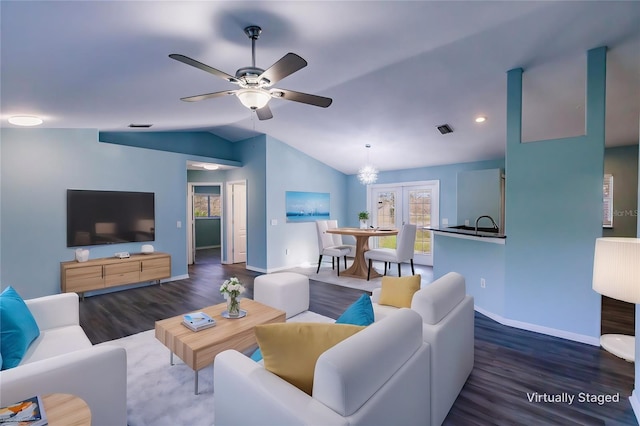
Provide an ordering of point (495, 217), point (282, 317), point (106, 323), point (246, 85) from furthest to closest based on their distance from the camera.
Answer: point (495, 217), point (106, 323), point (282, 317), point (246, 85)

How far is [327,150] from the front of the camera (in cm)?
664

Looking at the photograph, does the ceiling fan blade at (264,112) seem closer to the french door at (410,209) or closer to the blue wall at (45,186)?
the blue wall at (45,186)

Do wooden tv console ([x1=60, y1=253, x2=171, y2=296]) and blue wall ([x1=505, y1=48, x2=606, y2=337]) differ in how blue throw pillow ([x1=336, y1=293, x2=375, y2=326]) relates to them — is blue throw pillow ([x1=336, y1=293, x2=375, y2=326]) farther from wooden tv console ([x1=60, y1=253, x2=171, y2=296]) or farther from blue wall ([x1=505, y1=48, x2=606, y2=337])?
wooden tv console ([x1=60, y1=253, x2=171, y2=296])

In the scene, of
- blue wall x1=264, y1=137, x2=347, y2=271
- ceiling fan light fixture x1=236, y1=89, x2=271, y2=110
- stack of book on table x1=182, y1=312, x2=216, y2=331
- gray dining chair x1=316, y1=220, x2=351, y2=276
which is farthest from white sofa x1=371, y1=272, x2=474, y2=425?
blue wall x1=264, y1=137, x2=347, y2=271

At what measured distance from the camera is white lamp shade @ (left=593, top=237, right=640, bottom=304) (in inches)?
58.2

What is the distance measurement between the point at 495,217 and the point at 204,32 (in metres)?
5.42

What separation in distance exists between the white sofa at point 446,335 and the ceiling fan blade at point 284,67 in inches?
67.9

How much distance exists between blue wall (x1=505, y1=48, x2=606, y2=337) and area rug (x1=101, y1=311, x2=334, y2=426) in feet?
10.9

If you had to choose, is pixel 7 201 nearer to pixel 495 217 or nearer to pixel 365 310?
pixel 365 310

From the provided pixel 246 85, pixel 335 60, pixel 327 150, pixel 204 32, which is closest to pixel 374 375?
pixel 246 85

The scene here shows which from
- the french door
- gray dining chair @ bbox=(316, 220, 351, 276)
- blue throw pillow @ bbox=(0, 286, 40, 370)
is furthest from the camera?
the french door

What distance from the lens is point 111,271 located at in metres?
4.51

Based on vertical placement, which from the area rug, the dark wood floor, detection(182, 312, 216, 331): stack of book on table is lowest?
the area rug

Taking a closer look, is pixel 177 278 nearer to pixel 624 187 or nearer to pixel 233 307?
pixel 233 307
